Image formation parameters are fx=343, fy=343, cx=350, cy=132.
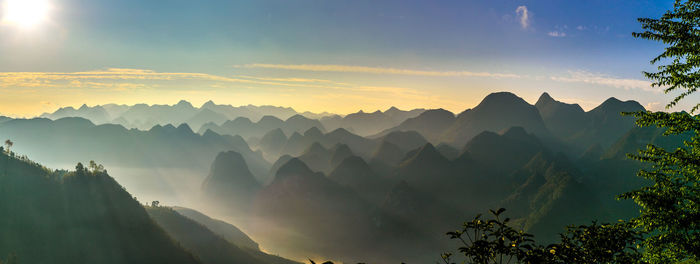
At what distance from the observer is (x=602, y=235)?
14016mm

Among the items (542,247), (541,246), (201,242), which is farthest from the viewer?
(201,242)

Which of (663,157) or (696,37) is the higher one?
(696,37)

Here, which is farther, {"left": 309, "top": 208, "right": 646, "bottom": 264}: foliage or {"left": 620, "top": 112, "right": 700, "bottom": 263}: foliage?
{"left": 620, "top": 112, "right": 700, "bottom": 263}: foliage

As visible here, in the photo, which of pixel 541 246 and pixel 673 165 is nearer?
pixel 541 246

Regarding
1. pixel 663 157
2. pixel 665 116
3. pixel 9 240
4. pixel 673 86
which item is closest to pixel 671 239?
pixel 663 157

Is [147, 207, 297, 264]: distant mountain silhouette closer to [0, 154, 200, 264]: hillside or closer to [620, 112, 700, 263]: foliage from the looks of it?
[0, 154, 200, 264]: hillside

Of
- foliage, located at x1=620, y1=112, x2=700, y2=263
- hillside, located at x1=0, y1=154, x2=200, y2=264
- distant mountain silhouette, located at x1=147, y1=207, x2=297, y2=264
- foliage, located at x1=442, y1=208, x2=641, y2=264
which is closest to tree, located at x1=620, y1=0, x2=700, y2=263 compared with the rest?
foliage, located at x1=620, y1=112, x2=700, y2=263

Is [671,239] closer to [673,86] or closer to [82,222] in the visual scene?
[673,86]

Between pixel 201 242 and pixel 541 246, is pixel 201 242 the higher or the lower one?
the higher one

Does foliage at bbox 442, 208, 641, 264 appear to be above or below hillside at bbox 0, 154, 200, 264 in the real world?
below

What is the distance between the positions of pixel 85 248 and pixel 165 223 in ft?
219

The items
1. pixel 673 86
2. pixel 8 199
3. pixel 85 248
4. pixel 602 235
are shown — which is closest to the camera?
pixel 602 235

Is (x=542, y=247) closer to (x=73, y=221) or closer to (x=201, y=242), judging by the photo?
(x=73, y=221)

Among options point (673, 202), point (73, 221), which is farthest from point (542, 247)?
point (73, 221)
